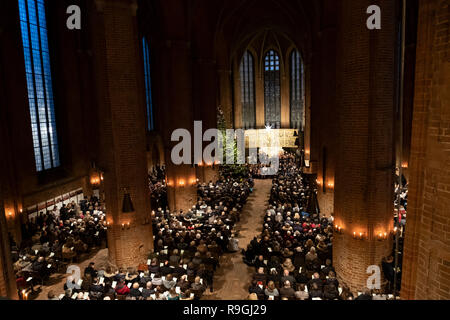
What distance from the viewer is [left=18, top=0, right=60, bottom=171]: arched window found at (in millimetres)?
17547

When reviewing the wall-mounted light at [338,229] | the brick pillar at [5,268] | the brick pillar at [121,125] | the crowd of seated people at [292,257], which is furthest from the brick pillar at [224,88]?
the brick pillar at [5,268]

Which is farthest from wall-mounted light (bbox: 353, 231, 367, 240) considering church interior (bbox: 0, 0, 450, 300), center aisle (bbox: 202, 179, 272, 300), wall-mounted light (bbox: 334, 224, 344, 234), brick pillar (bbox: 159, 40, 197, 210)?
brick pillar (bbox: 159, 40, 197, 210)

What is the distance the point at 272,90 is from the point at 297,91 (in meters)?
3.29

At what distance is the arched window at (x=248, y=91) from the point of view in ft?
144

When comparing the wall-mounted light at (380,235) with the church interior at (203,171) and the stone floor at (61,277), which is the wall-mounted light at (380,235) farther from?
the stone floor at (61,277)

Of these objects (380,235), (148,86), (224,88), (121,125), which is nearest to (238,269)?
(380,235)

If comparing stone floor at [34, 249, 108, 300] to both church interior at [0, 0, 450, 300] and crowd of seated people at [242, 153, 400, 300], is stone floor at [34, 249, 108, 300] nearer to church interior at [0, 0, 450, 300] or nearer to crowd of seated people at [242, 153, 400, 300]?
church interior at [0, 0, 450, 300]

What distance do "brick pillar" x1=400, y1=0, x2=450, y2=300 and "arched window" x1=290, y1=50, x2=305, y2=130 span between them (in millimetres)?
39866

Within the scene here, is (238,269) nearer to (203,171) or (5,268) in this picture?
(5,268)

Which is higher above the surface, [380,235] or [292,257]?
[380,235]

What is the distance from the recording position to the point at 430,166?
4.10 meters

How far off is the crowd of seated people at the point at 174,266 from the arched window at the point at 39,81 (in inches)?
307

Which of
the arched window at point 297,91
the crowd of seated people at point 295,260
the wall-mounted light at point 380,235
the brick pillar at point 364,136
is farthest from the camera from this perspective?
the arched window at point 297,91

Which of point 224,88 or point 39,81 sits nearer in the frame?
point 39,81
